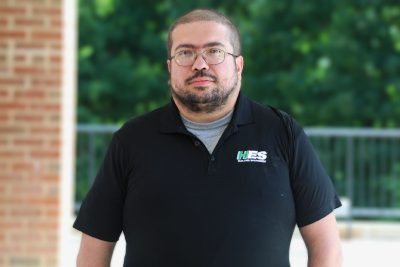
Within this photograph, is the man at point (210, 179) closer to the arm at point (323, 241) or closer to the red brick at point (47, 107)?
the arm at point (323, 241)

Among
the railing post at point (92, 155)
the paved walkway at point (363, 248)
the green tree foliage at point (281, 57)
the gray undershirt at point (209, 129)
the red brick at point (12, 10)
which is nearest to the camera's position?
the gray undershirt at point (209, 129)

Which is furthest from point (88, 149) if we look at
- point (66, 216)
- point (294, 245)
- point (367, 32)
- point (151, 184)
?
point (367, 32)

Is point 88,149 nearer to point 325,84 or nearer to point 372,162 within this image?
point 372,162

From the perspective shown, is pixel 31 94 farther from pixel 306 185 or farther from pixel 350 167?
pixel 350 167

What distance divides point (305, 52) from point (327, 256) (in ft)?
56.6

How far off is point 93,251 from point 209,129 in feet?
1.93

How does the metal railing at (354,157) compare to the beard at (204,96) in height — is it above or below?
below

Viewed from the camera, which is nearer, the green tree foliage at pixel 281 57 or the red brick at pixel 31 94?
the red brick at pixel 31 94

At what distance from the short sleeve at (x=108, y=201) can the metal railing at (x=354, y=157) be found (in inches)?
294

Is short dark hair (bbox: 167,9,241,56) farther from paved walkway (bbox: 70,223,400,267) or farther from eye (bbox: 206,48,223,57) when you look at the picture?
paved walkway (bbox: 70,223,400,267)

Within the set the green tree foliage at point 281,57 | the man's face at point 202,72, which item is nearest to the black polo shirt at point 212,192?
the man's face at point 202,72

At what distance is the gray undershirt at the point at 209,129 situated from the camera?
297 cm

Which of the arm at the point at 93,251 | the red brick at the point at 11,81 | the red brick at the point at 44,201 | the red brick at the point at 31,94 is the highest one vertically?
the red brick at the point at 11,81

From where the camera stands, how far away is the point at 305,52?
20.0m
